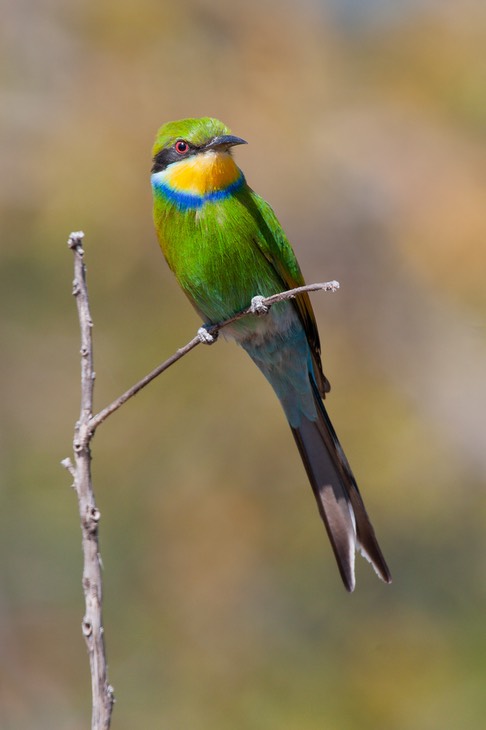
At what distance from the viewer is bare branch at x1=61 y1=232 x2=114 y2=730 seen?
151 centimetres

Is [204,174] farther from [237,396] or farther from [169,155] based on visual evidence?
[237,396]

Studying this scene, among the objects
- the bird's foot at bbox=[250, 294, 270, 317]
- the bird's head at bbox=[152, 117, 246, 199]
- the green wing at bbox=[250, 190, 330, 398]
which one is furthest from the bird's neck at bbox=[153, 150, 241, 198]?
the bird's foot at bbox=[250, 294, 270, 317]

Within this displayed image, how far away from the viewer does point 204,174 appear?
2957 millimetres

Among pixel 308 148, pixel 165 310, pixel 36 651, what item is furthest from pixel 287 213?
pixel 36 651

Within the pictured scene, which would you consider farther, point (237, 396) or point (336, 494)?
point (237, 396)

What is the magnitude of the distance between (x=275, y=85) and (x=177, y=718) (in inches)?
167

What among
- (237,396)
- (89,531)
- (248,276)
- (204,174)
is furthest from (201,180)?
(237,396)

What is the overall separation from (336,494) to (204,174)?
1.01m

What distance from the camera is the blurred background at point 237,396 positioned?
14.0 feet

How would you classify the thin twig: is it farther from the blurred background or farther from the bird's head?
the blurred background

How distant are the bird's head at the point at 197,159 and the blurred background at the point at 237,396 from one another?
1.96 meters

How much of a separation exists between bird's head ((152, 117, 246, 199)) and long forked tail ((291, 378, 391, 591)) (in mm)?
711

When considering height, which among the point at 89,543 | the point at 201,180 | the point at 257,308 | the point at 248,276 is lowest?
the point at 89,543

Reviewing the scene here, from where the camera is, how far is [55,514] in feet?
14.8
